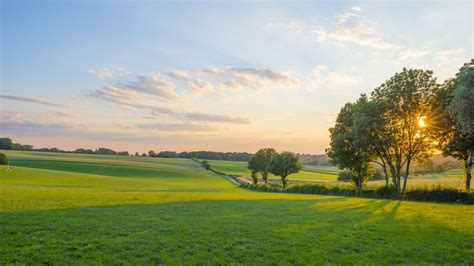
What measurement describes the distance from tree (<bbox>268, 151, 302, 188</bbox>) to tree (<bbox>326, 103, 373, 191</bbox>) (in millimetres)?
25307

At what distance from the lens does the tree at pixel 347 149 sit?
4772cm

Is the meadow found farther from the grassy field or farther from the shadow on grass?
the shadow on grass

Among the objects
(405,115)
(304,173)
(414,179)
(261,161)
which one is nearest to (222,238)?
(405,115)

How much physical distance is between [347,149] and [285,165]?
29758 mm

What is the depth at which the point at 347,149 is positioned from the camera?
48062 mm

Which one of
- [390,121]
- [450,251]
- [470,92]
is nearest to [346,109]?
[390,121]

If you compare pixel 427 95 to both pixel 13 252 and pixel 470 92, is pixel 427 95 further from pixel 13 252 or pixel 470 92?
pixel 13 252

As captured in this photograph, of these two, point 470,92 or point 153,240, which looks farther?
point 470,92

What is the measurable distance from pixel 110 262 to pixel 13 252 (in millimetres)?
3663

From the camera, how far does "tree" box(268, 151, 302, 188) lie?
76.8 m

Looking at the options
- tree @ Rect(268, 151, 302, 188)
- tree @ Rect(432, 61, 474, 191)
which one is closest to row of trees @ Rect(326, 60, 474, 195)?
tree @ Rect(432, 61, 474, 191)

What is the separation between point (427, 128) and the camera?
3731 centimetres

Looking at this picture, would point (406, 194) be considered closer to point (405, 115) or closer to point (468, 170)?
point (468, 170)

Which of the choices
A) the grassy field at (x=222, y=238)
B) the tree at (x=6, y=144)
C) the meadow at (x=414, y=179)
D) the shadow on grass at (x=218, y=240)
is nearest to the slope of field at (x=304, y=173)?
the meadow at (x=414, y=179)
